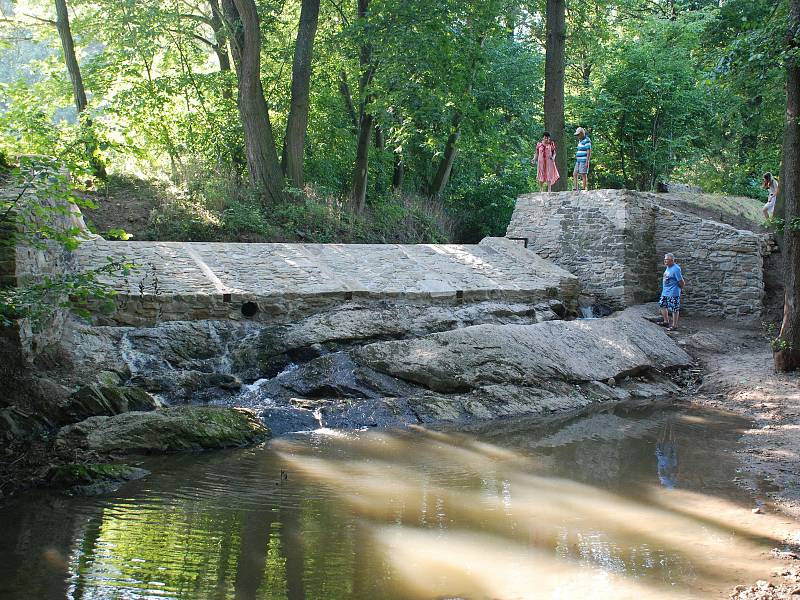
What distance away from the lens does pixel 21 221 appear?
684cm

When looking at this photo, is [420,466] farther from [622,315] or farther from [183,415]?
[622,315]

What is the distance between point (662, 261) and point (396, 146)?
25.9 ft

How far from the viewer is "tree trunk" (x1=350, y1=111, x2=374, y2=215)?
59.5 feet

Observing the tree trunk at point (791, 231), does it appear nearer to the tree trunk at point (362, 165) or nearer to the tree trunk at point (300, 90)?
the tree trunk at point (362, 165)

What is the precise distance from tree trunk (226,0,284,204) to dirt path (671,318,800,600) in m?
8.61

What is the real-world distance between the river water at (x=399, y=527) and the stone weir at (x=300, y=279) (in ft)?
10.7

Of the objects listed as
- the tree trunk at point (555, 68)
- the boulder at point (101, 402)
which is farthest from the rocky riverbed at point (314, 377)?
the tree trunk at point (555, 68)

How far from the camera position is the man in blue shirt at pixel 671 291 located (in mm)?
14008

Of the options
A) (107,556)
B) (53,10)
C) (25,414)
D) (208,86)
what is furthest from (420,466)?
(53,10)

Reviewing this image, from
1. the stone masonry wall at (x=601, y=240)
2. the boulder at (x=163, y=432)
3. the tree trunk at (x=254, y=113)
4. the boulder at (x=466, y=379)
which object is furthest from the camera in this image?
the tree trunk at (x=254, y=113)

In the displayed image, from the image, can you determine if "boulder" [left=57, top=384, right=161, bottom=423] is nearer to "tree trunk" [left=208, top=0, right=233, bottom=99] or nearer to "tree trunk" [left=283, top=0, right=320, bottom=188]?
"tree trunk" [left=283, top=0, right=320, bottom=188]

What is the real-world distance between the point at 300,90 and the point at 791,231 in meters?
10.2

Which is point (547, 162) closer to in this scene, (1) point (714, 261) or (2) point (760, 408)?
(1) point (714, 261)

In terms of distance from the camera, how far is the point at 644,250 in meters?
15.4
